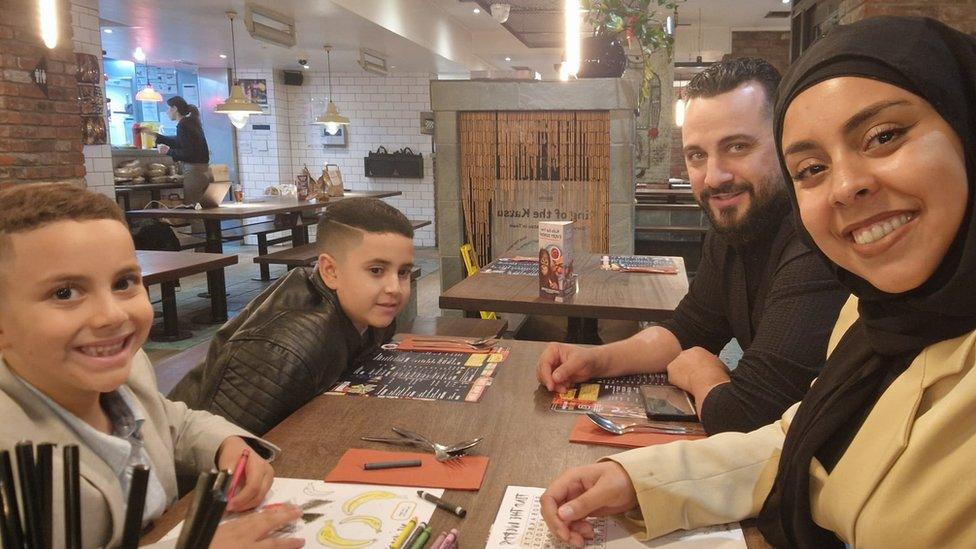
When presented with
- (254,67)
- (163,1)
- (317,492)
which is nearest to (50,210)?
(317,492)

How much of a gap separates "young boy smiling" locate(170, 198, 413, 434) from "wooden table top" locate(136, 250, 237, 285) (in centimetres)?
189

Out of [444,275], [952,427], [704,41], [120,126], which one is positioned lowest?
[444,275]

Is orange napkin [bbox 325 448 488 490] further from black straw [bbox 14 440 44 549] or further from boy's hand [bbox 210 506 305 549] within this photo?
black straw [bbox 14 440 44 549]

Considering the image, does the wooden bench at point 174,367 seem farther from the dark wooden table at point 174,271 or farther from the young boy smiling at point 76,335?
the young boy smiling at point 76,335

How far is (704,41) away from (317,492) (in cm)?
1176

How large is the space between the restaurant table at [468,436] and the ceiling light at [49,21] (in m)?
4.82

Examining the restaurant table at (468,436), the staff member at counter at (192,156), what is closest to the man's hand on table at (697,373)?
the restaurant table at (468,436)

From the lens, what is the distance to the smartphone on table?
1380 mm

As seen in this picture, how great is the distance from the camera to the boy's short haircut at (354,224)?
71.3 inches

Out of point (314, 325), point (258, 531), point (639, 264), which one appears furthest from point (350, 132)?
point (258, 531)

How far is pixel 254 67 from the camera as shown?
36.2ft

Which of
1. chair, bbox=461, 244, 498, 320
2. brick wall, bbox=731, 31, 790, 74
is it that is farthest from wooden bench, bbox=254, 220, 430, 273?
brick wall, bbox=731, 31, 790, 74

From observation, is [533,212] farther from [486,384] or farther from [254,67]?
[254,67]

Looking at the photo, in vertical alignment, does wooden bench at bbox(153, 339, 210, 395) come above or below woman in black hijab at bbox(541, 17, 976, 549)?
below
